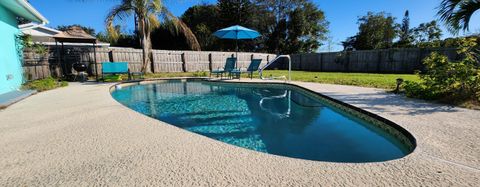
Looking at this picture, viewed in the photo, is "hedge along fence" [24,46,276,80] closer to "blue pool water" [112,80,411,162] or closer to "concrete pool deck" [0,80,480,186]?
"blue pool water" [112,80,411,162]

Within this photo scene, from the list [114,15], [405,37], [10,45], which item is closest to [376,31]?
[405,37]

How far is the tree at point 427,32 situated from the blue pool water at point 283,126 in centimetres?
3629

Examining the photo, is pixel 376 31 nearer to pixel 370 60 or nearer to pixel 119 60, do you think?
pixel 370 60

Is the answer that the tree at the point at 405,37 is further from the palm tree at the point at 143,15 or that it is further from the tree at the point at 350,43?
the palm tree at the point at 143,15

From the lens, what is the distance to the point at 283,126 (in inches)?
173

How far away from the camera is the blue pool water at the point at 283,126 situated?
125 inches

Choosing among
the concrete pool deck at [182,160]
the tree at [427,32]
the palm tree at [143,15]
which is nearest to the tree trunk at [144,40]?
the palm tree at [143,15]

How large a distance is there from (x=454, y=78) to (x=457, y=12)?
1558 mm

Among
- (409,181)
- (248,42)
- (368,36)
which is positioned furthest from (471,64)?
(368,36)

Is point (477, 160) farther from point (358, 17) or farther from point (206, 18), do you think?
point (358, 17)

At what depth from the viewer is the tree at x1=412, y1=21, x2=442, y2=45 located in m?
32.9

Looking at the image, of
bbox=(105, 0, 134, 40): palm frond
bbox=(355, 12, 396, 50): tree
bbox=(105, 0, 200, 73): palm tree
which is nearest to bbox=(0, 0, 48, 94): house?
bbox=(105, 0, 134, 40): palm frond

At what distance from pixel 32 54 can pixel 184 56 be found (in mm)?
8351

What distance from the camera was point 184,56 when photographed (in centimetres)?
1659
